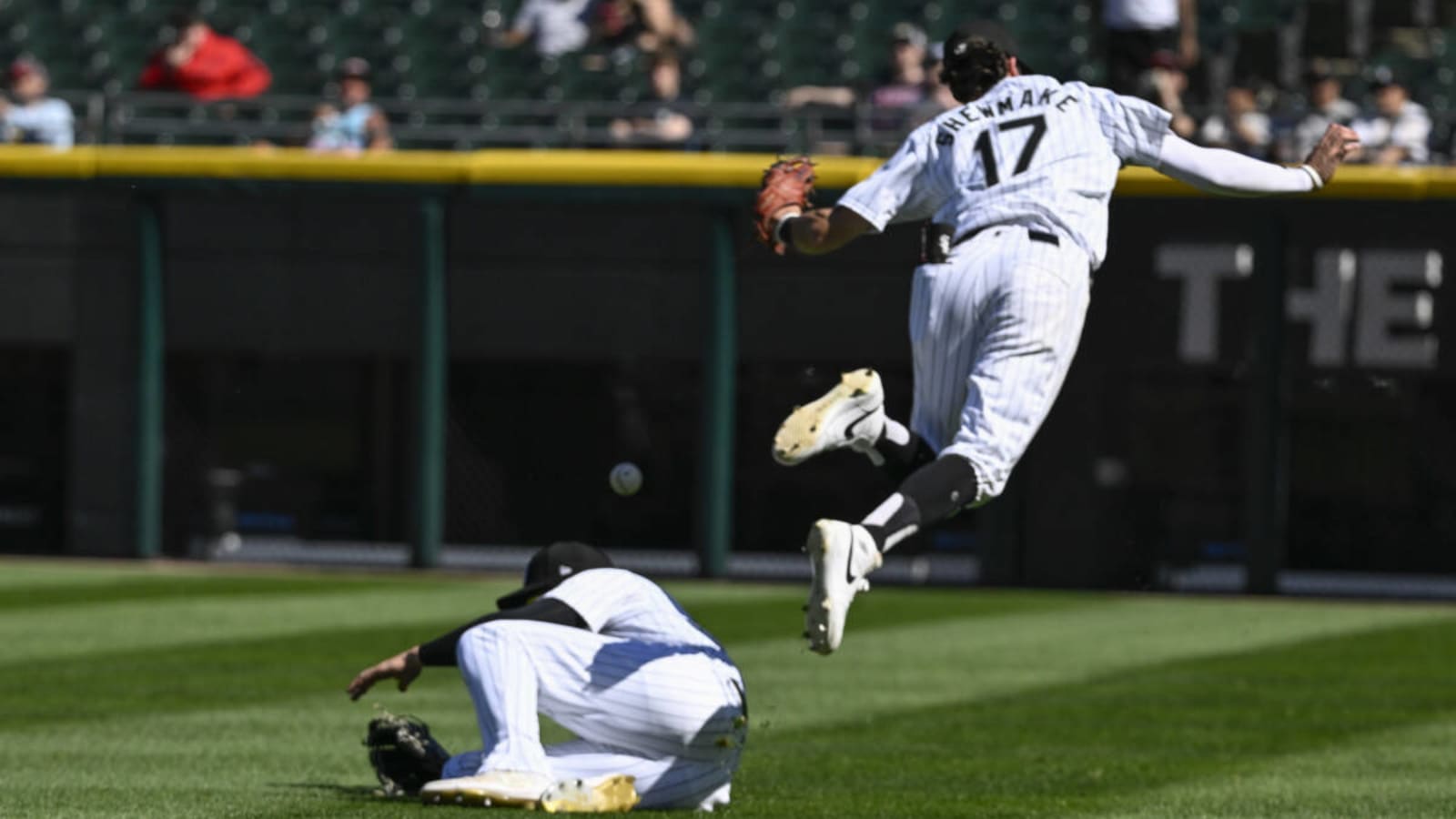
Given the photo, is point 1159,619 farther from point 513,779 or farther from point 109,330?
point 513,779

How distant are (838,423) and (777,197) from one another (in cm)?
69

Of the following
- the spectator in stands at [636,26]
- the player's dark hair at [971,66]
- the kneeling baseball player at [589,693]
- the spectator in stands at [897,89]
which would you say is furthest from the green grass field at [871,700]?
the spectator in stands at [636,26]

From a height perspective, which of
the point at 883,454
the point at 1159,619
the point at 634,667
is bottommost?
the point at 1159,619

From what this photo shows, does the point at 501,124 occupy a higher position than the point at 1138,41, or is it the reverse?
the point at 1138,41

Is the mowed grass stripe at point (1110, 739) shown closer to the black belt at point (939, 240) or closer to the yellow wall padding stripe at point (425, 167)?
the black belt at point (939, 240)

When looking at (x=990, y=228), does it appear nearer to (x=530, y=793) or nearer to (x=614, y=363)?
(x=530, y=793)

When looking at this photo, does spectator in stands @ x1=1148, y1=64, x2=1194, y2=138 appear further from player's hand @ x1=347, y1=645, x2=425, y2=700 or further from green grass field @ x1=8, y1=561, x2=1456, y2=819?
player's hand @ x1=347, y1=645, x2=425, y2=700

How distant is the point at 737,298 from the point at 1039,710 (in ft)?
23.0

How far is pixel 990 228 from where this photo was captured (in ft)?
21.7

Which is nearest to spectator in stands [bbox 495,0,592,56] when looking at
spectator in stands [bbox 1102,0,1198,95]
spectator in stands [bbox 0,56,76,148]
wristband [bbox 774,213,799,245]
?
spectator in stands [bbox 0,56,76,148]


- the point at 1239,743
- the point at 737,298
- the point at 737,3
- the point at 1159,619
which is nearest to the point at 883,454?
the point at 1239,743

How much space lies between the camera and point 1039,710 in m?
9.79

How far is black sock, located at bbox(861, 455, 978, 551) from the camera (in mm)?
6105

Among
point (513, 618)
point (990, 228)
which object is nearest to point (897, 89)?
point (990, 228)
